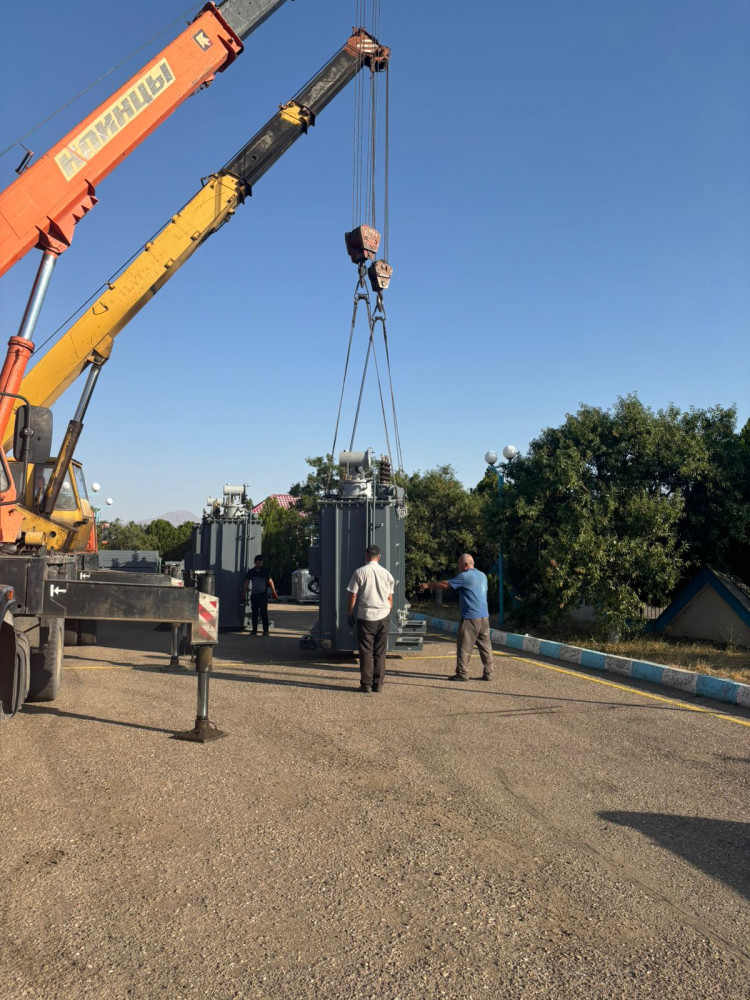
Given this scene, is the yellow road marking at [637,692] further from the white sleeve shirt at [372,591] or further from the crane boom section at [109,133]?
the crane boom section at [109,133]

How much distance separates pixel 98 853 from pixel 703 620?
12.1 m

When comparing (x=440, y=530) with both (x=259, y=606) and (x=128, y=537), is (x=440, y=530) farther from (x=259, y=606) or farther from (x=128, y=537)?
(x=128, y=537)

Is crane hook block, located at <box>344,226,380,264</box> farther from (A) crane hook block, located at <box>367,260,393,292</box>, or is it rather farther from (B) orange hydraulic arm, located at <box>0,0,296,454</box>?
(B) orange hydraulic arm, located at <box>0,0,296,454</box>

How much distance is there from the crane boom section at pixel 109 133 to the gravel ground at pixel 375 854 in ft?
16.3

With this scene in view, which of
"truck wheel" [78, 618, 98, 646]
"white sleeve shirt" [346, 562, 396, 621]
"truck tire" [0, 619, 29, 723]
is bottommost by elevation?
"truck wheel" [78, 618, 98, 646]

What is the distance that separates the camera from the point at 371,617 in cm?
812

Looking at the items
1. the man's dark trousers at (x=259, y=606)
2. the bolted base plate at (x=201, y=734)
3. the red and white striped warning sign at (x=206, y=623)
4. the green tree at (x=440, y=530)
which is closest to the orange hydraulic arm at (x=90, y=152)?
the red and white striped warning sign at (x=206, y=623)

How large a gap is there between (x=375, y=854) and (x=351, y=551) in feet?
22.3

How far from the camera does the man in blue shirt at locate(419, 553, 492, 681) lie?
8969mm

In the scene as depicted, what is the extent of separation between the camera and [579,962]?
281 centimetres

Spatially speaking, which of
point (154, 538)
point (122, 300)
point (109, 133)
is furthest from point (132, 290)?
point (154, 538)

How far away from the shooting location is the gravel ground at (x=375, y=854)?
274 cm

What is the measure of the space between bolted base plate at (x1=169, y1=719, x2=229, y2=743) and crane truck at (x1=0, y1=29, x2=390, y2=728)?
2.53 meters

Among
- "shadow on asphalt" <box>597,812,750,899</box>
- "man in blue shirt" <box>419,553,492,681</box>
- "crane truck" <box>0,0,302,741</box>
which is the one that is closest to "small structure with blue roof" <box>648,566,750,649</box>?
"man in blue shirt" <box>419,553,492,681</box>
